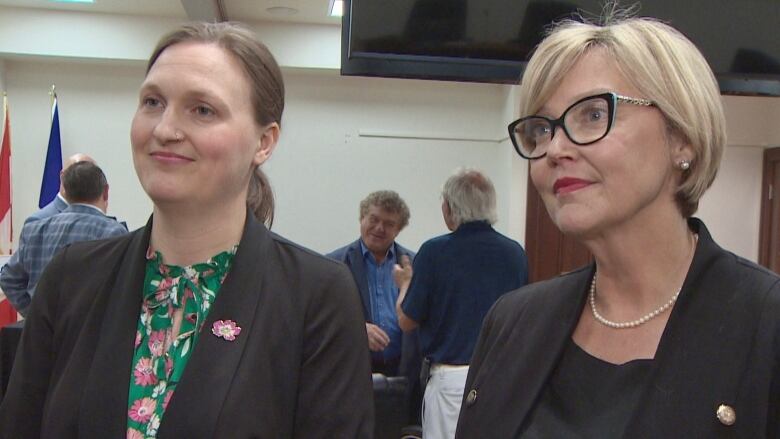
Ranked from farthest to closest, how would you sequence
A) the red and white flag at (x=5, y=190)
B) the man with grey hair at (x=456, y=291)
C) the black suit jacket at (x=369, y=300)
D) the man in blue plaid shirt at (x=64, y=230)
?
the red and white flag at (x=5, y=190) < the black suit jacket at (x=369, y=300) < the man in blue plaid shirt at (x=64, y=230) < the man with grey hair at (x=456, y=291)

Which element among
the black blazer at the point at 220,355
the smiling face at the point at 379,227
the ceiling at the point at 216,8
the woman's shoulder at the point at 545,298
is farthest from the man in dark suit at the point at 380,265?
the ceiling at the point at 216,8

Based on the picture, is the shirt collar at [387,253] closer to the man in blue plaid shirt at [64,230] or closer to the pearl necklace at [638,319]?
the man in blue plaid shirt at [64,230]

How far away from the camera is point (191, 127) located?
109 cm

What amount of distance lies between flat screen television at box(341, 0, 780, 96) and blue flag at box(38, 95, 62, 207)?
4413 mm

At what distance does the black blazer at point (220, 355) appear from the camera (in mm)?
1051

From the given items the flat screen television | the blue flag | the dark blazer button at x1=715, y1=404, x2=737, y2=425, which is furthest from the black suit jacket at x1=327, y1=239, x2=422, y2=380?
the blue flag

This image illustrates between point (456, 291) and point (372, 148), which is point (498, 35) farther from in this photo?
point (372, 148)

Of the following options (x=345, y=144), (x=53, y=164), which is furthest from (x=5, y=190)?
(x=345, y=144)

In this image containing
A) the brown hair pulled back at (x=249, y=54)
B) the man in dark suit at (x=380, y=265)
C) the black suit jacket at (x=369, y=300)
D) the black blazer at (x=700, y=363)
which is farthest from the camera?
the man in dark suit at (x=380, y=265)

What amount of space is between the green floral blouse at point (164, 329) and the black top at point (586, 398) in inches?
20.6

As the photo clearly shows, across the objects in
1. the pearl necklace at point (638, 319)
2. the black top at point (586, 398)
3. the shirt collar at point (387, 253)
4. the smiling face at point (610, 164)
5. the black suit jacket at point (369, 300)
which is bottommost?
the black suit jacket at point (369, 300)

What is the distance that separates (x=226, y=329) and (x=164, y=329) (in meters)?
0.12

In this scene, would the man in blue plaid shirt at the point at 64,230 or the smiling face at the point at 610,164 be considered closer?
the smiling face at the point at 610,164

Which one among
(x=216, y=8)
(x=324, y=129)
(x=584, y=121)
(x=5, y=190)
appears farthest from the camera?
(x=324, y=129)
